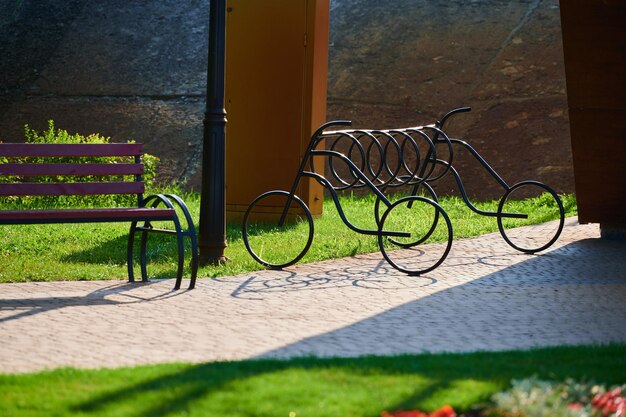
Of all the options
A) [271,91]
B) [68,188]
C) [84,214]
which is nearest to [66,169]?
[68,188]

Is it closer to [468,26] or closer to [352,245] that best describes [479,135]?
[468,26]

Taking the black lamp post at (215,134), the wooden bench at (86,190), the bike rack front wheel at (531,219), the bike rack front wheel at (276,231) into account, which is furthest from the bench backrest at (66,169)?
the bike rack front wheel at (531,219)

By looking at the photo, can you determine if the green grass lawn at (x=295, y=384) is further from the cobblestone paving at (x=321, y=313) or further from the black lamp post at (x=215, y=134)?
the black lamp post at (x=215, y=134)

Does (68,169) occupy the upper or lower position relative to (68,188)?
upper

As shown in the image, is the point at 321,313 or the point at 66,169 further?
the point at 66,169

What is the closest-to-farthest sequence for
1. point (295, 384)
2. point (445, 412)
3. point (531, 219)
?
1. point (445, 412)
2. point (295, 384)
3. point (531, 219)

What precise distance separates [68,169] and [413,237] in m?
4.17

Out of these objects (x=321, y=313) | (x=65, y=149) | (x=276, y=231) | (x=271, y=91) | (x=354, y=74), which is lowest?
(x=321, y=313)

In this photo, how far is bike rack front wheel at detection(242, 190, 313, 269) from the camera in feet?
32.9

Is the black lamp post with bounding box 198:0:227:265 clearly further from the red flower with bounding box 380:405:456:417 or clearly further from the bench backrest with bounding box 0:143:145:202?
the red flower with bounding box 380:405:456:417

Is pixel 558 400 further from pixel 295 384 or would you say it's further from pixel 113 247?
pixel 113 247

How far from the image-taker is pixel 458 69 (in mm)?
20953

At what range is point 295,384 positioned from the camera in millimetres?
5258

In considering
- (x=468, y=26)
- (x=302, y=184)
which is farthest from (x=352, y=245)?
(x=468, y=26)
